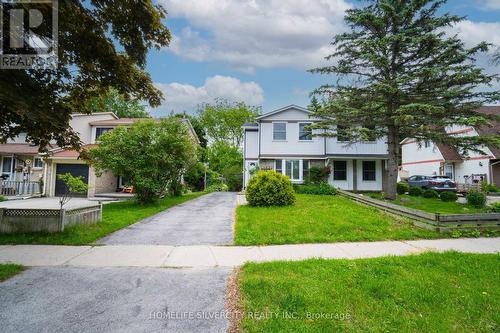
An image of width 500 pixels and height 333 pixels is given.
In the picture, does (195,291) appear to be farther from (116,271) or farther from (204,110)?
(204,110)

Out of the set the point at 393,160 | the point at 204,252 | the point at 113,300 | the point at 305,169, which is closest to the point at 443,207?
the point at 393,160

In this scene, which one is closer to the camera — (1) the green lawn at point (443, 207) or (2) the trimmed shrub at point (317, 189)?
(1) the green lawn at point (443, 207)

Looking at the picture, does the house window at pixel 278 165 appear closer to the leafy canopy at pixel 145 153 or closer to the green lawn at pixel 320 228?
the leafy canopy at pixel 145 153

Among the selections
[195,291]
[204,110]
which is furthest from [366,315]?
[204,110]

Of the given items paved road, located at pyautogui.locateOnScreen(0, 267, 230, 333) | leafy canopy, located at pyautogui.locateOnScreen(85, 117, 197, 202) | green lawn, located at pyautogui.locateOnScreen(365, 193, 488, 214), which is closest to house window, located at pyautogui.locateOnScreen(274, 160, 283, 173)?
leafy canopy, located at pyautogui.locateOnScreen(85, 117, 197, 202)

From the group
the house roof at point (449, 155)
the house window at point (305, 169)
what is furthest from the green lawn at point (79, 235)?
the house roof at point (449, 155)

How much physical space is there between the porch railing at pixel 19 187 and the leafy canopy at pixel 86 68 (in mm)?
16985

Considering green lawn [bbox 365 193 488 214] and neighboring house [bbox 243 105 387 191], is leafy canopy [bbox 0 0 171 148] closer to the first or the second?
green lawn [bbox 365 193 488 214]

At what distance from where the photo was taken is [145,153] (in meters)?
13.7

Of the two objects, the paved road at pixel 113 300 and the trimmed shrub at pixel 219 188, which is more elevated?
the trimmed shrub at pixel 219 188

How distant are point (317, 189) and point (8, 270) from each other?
17236mm

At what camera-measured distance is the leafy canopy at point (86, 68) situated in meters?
5.08

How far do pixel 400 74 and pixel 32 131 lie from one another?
57.0ft

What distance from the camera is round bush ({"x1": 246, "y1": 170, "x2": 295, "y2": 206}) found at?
43.1 feet
